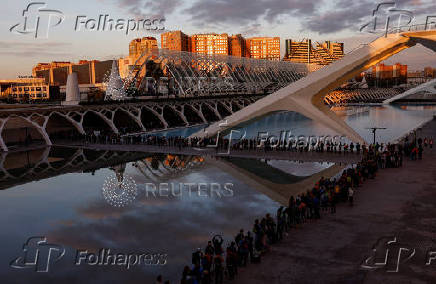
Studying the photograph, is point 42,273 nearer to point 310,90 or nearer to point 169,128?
point 310,90

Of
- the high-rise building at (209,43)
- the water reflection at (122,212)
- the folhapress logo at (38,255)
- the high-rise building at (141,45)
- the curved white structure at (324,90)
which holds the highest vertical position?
the high-rise building at (209,43)

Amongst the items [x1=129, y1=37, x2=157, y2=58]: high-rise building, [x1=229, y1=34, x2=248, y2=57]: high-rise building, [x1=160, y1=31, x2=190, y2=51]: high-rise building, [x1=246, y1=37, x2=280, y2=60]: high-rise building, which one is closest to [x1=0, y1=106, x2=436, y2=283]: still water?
[x1=129, y1=37, x2=157, y2=58]: high-rise building

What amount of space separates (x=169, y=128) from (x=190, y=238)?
1230 inches

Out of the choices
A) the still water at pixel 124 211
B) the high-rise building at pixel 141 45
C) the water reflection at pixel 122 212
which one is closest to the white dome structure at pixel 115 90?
the still water at pixel 124 211

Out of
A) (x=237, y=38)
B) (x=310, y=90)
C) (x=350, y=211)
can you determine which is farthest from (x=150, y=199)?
(x=237, y=38)

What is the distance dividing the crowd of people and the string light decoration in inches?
211

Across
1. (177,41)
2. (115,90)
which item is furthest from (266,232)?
(177,41)

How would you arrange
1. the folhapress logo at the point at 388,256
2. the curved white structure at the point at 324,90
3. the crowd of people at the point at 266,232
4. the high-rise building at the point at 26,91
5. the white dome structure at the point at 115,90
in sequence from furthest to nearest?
Answer: the high-rise building at the point at 26,91 → the white dome structure at the point at 115,90 → the curved white structure at the point at 324,90 → the folhapress logo at the point at 388,256 → the crowd of people at the point at 266,232

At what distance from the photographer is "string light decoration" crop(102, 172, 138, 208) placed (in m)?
14.5

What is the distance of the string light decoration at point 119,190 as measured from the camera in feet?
47.7

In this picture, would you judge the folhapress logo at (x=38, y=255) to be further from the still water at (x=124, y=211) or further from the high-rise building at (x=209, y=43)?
the high-rise building at (x=209, y=43)

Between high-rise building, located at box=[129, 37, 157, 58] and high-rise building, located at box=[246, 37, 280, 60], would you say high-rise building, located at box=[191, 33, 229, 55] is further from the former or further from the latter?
high-rise building, located at box=[246, 37, 280, 60]

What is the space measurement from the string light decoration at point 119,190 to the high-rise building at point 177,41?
498 ft

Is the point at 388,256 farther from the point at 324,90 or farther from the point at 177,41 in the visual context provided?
the point at 177,41
